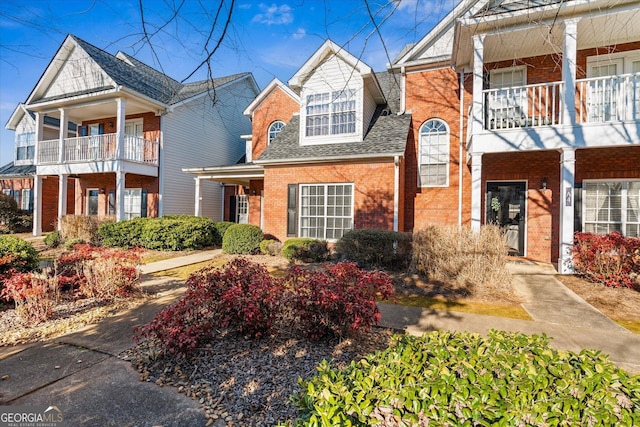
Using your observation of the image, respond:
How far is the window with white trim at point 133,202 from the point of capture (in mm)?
16578

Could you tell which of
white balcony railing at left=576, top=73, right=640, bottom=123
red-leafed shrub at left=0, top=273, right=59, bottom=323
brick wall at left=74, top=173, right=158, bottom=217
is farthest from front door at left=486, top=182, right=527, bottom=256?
brick wall at left=74, top=173, right=158, bottom=217

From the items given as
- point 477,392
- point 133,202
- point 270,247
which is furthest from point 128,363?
point 133,202

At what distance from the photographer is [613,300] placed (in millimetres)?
5992

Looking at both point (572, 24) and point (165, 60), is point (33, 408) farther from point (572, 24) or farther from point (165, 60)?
point (572, 24)

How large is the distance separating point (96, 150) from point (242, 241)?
33.7 feet

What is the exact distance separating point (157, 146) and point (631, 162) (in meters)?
19.1

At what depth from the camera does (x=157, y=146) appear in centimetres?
1585

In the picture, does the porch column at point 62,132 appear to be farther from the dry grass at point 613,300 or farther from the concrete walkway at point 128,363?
the dry grass at point 613,300

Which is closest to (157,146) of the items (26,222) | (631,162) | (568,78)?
(26,222)

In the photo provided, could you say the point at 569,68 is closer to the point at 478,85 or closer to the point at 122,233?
the point at 478,85

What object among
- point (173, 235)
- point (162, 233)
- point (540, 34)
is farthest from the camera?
point (162, 233)

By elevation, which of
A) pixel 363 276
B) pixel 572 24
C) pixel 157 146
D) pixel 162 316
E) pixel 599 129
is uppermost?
pixel 572 24

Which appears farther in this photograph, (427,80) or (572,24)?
(427,80)

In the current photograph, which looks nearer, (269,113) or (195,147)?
(269,113)
